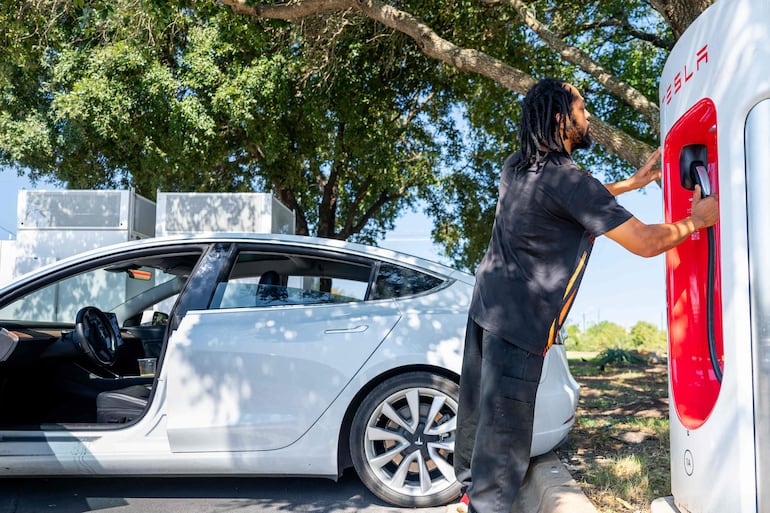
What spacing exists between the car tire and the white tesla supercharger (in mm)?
1242

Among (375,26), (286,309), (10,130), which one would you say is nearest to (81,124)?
(10,130)

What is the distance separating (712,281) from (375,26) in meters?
7.85

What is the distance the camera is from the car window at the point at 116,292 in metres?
4.34

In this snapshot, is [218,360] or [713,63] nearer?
[713,63]

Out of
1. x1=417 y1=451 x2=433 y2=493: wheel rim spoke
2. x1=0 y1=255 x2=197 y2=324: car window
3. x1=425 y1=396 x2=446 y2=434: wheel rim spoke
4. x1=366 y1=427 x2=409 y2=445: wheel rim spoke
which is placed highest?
x1=0 y1=255 x2=197 y2=324: car window

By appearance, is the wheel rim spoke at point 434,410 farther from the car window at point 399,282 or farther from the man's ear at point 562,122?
the man's ear at point 562,122

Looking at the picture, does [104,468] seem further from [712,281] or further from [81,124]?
[81,124]

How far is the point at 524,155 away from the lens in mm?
2418

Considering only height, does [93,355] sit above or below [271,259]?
below

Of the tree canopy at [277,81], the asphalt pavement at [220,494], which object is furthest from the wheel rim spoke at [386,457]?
the tree canopy at [277,81]

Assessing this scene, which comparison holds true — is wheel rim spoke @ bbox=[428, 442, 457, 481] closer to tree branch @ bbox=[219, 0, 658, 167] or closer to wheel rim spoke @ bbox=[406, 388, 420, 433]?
wheel rim spoke @ bbox=[406, 388, 420, 433]

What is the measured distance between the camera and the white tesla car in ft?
12.0

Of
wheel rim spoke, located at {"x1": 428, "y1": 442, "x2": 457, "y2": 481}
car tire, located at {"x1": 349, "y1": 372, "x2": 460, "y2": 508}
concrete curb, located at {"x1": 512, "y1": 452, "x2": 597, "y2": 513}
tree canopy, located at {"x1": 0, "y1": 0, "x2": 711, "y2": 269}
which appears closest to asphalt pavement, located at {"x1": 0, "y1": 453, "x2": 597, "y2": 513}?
concrete curb, located at {"x1": 512, "y1": 452, "x2": 597, "y2": 513}

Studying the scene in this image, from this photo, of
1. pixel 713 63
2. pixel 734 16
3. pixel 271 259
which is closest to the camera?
pixel 734 16
